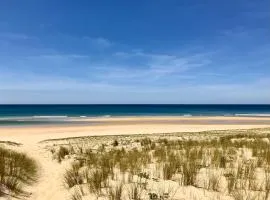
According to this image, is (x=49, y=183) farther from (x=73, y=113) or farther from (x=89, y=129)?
(x=73, y=113)

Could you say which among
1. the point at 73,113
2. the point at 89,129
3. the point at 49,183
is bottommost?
the point at 89,129

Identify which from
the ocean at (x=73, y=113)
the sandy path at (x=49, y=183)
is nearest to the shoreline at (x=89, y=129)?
the ocean at (x=73, y=113)

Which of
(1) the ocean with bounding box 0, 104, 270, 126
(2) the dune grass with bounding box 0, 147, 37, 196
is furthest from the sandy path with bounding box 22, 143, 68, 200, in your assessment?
(1) the ocean with bounding box 0, 104, 270, 126

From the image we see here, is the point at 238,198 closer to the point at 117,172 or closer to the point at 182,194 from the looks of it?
the point at 182,194

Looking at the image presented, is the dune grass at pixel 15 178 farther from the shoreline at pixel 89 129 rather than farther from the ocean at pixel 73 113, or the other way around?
the ocean at pixel 73 113

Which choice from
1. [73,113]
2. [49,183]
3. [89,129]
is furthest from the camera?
[73,113]

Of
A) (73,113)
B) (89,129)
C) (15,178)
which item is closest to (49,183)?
(15,178)

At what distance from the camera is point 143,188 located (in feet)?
19.9

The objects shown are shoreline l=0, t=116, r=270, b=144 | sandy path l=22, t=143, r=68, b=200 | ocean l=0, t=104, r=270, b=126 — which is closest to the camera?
sandy path l=22, t=143, r=68, b=200

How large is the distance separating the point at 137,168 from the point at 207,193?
8.00 feet

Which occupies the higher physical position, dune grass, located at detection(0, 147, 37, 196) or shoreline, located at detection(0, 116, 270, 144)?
dune grass, located at detection(0, 147, 37, 196)

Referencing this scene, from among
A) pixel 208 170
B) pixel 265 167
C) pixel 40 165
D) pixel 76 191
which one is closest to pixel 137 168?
pixel 208 170

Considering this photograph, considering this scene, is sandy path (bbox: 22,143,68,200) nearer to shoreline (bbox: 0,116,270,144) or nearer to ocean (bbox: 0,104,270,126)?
shoreline (bbox: 0,116,270,144)

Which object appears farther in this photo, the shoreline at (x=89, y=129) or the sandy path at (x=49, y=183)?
the shoreline at (x=89, y=129)
